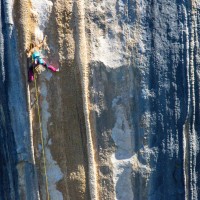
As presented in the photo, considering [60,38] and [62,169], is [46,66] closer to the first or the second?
[60,38]

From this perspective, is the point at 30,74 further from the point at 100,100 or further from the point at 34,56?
the point at 100,100

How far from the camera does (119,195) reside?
164 centimetres

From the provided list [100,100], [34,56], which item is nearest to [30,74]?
[34,56]

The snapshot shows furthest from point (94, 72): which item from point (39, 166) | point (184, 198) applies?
point (184, 198)

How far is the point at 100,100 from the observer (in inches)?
61.7

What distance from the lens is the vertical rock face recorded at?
59.3 inches

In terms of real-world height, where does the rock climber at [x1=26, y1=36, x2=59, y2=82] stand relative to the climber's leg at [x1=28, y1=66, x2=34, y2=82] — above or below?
above

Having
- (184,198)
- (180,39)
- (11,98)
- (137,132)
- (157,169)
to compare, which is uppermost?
(180,39)

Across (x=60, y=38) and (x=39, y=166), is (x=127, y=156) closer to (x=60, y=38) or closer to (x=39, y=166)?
(x=39, y=166)

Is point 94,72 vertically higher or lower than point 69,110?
higher

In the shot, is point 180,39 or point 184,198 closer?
point 180,39

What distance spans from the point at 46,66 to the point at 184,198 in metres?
0.71

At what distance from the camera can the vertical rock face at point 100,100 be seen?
151 cm

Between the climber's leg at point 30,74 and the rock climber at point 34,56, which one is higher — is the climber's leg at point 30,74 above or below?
below
